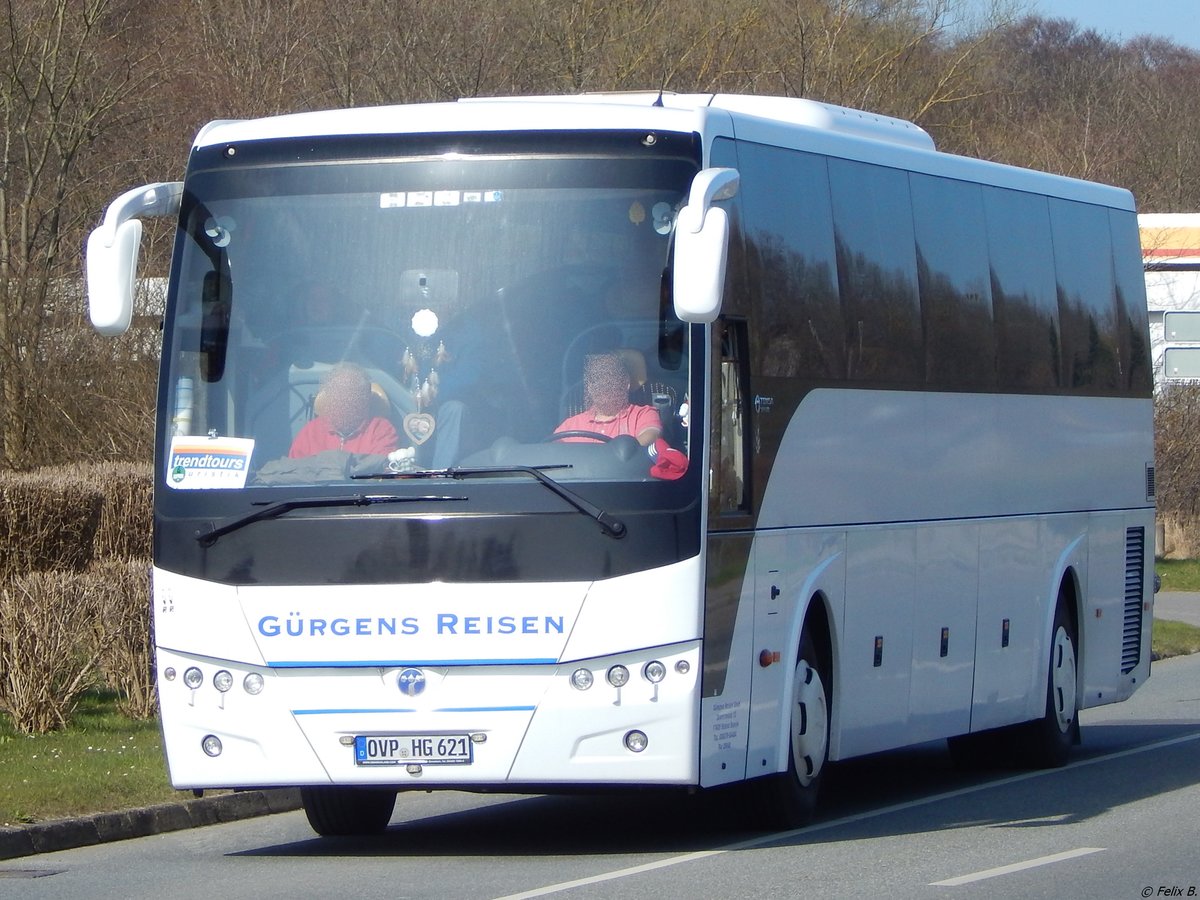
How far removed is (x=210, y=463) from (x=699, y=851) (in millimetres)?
2891

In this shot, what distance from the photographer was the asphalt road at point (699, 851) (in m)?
8.67

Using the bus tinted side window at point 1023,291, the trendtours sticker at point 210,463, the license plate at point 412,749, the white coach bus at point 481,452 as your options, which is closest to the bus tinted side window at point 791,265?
the white coach bus at point 481,452

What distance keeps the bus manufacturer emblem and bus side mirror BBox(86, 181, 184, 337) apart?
1.97 meters

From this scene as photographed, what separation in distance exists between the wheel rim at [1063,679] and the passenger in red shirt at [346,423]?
6450mm

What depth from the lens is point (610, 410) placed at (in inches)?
355

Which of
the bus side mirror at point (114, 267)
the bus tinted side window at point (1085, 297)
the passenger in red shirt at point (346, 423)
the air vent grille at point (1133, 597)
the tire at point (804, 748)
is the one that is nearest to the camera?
the passenger in red shirt at point (346, 423)

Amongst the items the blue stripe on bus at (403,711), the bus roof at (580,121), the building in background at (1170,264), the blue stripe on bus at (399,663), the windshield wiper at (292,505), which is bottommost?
the blue stripe on bus at (403,711)

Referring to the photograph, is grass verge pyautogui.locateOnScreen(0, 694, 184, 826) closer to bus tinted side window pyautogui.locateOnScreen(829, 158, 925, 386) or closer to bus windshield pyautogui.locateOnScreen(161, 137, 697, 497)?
bus windshield pyautogui.locateOnScreen(161, 137, 697, 497)

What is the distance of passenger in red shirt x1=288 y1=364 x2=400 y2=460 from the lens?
9.13 m

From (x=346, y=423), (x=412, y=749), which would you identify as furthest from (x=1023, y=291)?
(x=412, y=749)

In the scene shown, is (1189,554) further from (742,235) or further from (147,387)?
(742,235)

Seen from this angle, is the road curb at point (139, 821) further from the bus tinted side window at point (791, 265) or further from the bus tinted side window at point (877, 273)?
the bus tinted side window at point (877, 273)

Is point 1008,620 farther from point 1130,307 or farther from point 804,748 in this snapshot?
point 1130,307

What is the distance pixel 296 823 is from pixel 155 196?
12.6 ft
